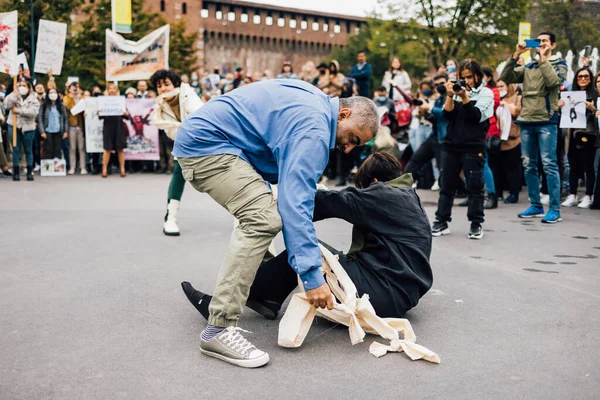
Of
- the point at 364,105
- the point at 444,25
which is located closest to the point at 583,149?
the point at 364,105

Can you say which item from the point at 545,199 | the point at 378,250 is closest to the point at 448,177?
the point at 378,250

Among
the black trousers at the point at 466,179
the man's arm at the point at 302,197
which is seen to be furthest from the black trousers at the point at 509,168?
the man's arm at the point at 302,197

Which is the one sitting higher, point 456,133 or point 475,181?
point 456,133

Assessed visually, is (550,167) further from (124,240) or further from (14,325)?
(14,325)

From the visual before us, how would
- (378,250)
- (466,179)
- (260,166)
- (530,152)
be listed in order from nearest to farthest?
(260,166) → (378,250) → (466,179) → (530,152)

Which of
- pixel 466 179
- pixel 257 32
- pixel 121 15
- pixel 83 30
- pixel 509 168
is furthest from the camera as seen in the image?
pixel 257 32

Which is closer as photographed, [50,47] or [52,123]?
[52,123]

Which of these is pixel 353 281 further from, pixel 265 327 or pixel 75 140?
pixel 75 140

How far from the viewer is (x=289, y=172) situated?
3260mm

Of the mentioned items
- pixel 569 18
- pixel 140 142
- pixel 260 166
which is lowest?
pixel 140 142

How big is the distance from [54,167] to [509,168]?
10.1 metres

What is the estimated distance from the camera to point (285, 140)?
338 centimetres

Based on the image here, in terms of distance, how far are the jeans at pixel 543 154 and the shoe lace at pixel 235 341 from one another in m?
5.97

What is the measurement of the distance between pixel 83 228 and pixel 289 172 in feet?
16.4
